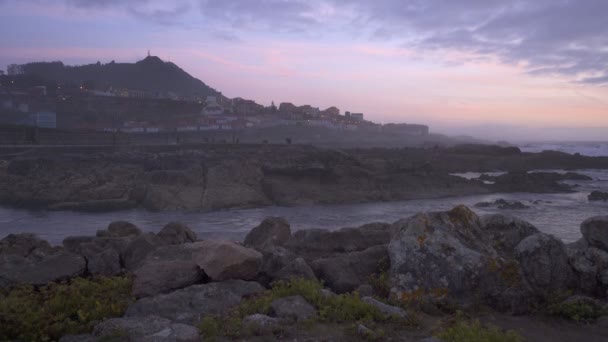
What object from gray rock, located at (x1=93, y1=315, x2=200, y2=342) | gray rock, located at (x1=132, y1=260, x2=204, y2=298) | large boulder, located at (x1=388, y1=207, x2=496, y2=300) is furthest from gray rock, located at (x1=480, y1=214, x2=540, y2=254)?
gray rock, located at (x1=93, y1=315, x2=200, y2=342)

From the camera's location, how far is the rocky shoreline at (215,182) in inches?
707

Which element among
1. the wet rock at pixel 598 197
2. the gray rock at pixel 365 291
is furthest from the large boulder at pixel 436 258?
the wet rock at pixel 598 197

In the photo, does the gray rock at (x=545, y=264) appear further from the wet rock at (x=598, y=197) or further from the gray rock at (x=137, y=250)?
the wet rock at (x=598, y=197)

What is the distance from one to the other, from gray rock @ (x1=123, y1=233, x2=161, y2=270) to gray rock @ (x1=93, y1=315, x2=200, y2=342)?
257 centimetres

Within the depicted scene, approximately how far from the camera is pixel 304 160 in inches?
842

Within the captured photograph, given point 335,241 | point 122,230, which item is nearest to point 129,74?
point 122,230

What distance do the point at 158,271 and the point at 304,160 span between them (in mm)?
15902

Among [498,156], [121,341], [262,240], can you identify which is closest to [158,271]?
[121,341]

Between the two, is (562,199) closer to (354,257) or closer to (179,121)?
(354,257)

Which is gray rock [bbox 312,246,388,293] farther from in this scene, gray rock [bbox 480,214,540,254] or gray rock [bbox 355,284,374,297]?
gray rock [bbox 480,214,540,254]

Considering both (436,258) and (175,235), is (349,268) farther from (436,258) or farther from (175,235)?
(175,235)

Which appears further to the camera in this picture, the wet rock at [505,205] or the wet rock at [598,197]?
the wet rock at [598,197]

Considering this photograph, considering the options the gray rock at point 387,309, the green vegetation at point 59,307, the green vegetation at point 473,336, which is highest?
the green vegetation at point 473,336

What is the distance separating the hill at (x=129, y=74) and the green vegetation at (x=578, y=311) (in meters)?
102
